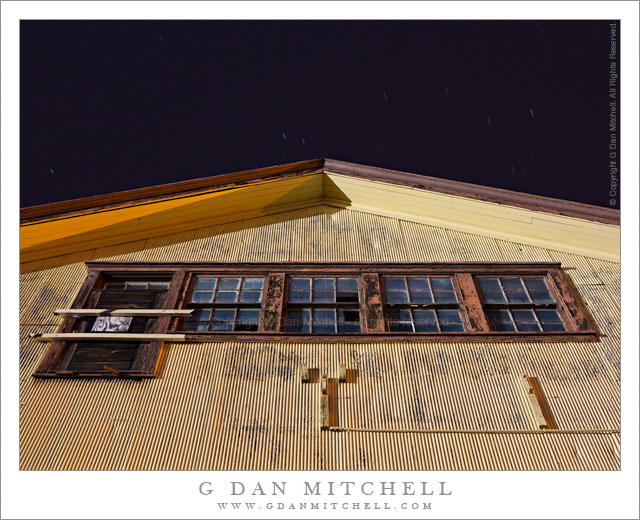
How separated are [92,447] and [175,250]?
4.78 metres

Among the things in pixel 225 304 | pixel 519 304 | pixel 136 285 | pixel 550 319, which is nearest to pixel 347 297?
pixel 225 304

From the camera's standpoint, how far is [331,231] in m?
11.7

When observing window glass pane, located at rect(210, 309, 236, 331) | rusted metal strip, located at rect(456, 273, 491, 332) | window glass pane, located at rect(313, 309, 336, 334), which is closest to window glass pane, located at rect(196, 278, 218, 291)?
window glass pane, located at rect(210, 309, 236, 331)

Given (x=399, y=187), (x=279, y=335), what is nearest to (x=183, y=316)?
(x=279, y=335)

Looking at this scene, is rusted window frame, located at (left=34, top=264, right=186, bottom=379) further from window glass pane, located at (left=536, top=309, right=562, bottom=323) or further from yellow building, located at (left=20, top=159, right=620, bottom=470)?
window glass pane, located at (left=536, top=309, right=562, bottom=323)

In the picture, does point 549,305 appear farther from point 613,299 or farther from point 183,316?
point 183,316

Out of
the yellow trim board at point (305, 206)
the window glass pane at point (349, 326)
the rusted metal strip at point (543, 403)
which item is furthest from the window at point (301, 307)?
the yellow trim board at point (305, 206)

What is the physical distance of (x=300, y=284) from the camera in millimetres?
10297

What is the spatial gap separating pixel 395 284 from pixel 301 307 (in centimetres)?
189

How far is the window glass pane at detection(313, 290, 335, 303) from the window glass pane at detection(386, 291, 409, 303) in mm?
1042

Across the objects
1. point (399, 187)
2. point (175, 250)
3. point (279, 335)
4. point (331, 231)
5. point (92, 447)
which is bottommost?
point (92, 447)

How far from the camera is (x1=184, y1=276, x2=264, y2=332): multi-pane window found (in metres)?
9.45

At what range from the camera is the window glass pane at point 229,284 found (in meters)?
10.3

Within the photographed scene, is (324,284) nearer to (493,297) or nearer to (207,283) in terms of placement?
(207,283)
